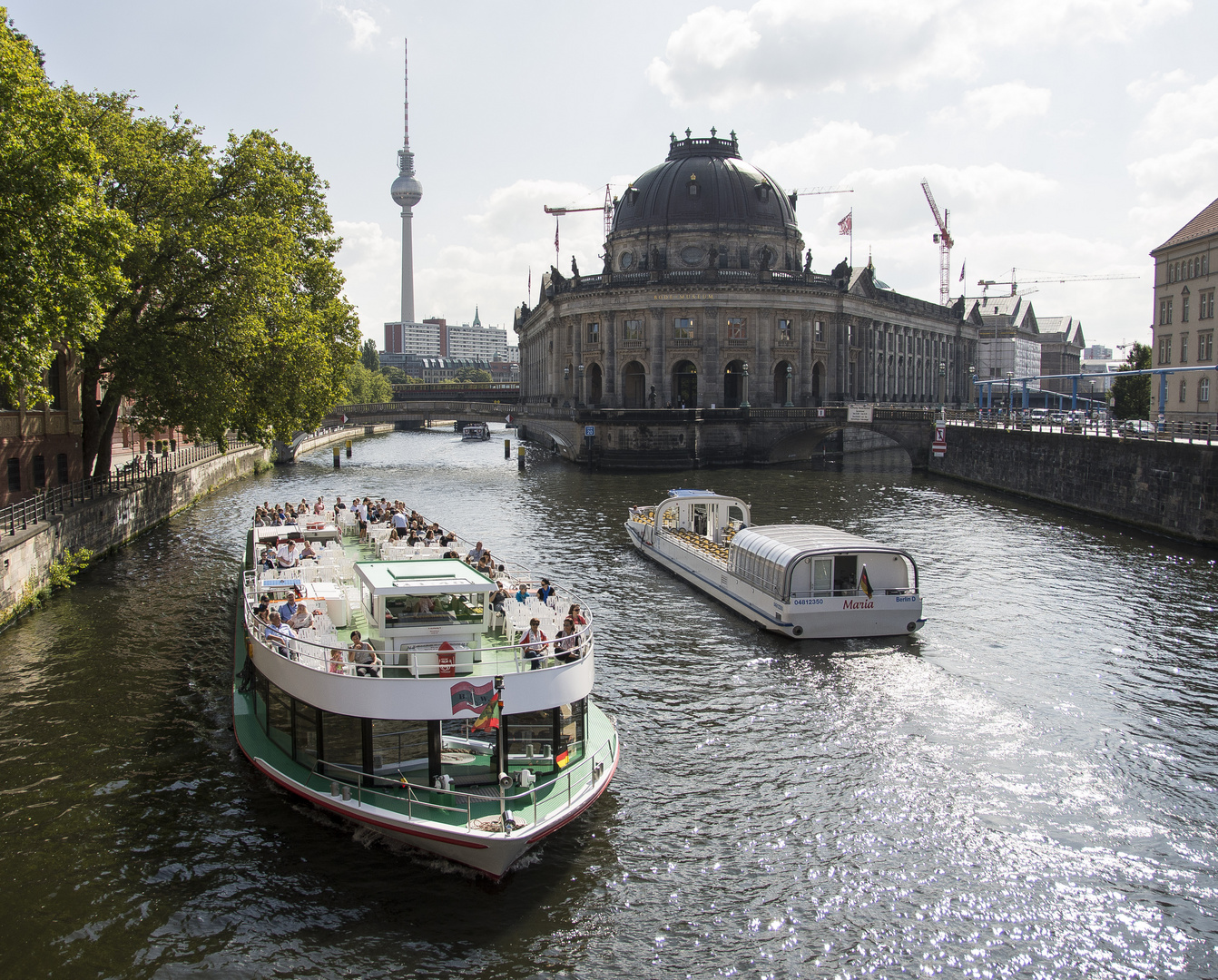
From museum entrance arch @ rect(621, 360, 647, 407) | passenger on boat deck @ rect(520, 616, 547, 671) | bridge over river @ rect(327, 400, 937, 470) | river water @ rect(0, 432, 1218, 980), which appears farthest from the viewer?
museum entrance arch @ rect(621, 360, 647, 407)

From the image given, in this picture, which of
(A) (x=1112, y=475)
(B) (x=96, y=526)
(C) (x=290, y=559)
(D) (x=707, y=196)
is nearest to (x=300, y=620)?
(C) (x=290, y=559)

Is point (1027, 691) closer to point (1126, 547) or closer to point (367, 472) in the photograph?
point (1126, 547)

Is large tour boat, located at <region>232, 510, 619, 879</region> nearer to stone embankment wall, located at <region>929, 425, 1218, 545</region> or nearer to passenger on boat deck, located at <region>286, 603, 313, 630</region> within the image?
passenger on boat deck, located at <region>286, 603, 313, 630</region>

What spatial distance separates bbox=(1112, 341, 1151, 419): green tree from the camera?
4205 inches

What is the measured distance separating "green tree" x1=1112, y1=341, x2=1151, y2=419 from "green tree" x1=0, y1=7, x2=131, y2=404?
106 m

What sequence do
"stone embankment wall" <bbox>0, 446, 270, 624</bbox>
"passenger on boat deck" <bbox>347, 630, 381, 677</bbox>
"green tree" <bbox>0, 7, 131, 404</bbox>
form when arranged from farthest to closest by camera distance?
"stone embankment wall" <bbox>0, 446, 270, 624</bbox>, "green tree" <bbox>0, 7, 131, 404</bbox>, "passenger on boat deck" <bbox>347, 630, 381, 677</bbox>

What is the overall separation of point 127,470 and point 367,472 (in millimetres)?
37010

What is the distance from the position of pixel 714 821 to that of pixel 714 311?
85.8 m

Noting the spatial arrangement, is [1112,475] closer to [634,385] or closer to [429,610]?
[429,610]

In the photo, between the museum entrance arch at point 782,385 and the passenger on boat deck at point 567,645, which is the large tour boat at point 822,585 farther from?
the museum entrance arch at point 782,385

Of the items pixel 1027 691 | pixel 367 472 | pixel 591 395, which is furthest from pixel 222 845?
pixel 591 395

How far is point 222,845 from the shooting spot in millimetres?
17234

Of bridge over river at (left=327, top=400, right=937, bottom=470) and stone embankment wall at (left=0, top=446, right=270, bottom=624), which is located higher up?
bridge over river at (left=327, top=400, right=937, bottom=470)

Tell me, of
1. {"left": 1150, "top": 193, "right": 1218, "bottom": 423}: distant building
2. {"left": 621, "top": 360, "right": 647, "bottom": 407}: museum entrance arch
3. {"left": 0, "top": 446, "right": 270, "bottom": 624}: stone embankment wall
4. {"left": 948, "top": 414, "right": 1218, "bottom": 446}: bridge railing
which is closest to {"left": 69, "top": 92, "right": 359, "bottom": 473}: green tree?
{"left": 0, "top": 446, "right": 270, "bottom": 624}: stone embankment wall
